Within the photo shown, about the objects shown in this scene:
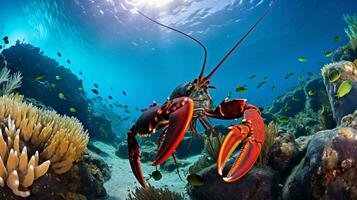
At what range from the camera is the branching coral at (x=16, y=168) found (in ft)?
11.6

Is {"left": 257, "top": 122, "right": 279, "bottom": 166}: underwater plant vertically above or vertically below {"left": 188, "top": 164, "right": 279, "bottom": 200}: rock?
above

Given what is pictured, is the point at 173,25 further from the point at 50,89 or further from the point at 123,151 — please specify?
the point at 123,151

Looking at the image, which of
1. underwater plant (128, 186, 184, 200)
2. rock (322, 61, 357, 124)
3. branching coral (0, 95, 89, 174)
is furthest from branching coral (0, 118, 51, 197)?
rock (322, 61, 357, 124)

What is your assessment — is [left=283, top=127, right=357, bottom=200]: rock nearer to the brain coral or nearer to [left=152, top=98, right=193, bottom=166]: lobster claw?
[left=152, top=98, right=193, bottom=166]: lobster claw

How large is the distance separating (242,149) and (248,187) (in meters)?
A: 2.49

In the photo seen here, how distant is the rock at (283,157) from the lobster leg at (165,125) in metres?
2.90

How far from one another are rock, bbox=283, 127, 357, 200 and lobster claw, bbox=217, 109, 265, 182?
6.58 ft

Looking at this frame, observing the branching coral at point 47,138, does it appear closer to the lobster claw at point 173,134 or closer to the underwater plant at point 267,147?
the lobster claw at point 173,134

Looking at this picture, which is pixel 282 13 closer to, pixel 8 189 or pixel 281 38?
pixel 281 38

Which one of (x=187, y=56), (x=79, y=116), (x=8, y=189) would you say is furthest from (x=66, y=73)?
(x=187, y=56)

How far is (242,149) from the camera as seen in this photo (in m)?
2.31

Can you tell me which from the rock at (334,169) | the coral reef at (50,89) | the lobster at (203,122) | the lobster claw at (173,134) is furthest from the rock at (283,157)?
the coral reef at (50,89)

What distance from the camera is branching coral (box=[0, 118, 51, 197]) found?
3.53 m

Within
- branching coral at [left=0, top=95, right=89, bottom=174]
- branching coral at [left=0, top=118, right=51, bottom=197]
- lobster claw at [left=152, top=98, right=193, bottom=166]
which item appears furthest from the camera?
branching coral at [left=0, top=95, right=89, bottom=174]
